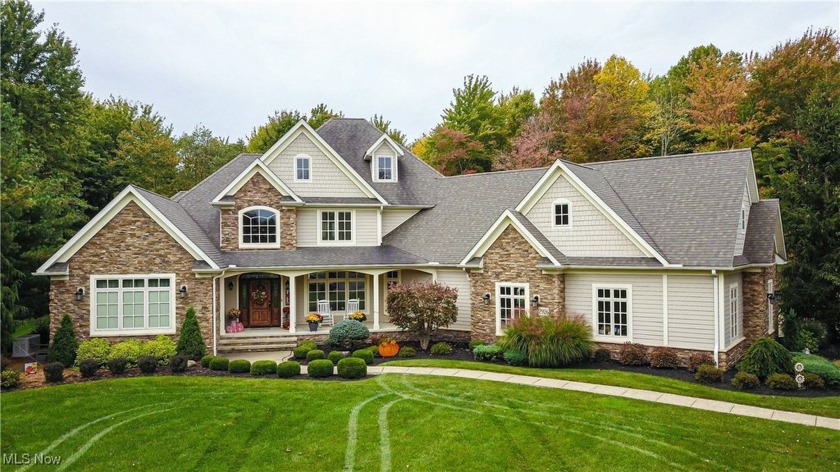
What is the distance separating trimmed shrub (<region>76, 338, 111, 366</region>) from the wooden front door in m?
6.19

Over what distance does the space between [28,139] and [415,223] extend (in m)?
18.1

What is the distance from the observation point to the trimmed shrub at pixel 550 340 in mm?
16422

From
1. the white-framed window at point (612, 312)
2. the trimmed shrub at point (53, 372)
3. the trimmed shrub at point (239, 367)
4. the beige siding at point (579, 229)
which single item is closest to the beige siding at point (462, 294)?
the beige siding at point (579, 229)

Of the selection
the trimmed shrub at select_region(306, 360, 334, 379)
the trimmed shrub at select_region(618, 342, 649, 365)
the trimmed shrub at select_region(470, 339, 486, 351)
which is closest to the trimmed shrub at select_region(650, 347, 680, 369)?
the trimmed shrub at select_region(618, 342, 649, 365)

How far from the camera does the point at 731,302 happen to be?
17078 millimetres

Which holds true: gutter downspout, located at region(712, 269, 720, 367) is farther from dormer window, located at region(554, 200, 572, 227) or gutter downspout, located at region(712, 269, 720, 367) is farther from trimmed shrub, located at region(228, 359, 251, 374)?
trimmed shrub, located at region(228, 359, 251, 374)

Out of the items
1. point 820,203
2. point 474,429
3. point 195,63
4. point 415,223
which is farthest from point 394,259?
point 820,203

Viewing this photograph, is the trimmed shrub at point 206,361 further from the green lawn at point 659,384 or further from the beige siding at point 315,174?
the beige siding at point 315,174

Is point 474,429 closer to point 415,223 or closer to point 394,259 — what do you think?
point 394,259

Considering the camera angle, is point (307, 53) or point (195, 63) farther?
point (307, 53)

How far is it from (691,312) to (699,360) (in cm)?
148

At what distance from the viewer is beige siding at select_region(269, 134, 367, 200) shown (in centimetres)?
2317

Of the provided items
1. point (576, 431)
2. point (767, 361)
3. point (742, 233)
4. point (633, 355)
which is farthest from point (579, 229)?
point (576, 431)

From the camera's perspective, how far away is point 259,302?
22422 mm
